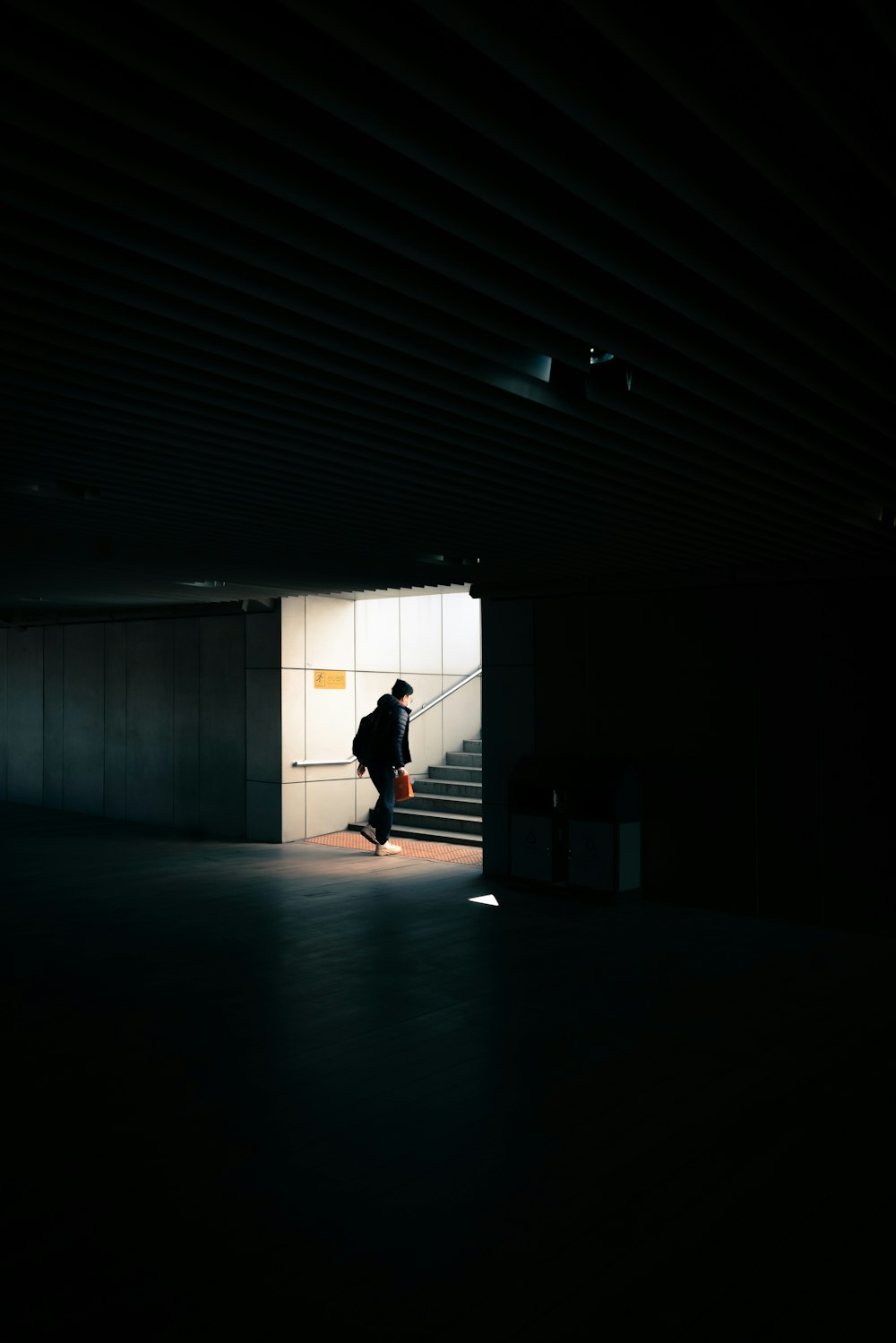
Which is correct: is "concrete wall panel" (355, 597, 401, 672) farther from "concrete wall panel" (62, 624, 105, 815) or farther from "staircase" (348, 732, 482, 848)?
"concrete wall panel" (62, 624, 105, 815)

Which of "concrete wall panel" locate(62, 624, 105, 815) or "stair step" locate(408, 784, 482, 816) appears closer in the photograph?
"stair step" locate(408, 784, 482, 816)

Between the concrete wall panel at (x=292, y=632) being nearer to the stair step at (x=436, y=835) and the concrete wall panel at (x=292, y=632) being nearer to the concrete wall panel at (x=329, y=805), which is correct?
the concrete wall panel at (x=329, y=805)

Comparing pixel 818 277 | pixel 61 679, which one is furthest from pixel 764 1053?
pixel 61 679

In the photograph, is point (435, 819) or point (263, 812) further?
point (435, 819)

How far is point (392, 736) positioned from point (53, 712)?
24.5ft

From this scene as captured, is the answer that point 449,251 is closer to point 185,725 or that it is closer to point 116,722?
point 185,725

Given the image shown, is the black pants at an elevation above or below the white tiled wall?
below

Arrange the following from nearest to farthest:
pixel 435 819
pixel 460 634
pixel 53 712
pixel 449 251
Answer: pixel 449 251, pixel 435 819, pixel 460 634, pixel 53 712

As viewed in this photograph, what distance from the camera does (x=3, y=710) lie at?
1716 cm

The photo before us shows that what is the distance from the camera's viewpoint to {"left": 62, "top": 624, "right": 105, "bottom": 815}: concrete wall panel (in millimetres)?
15203

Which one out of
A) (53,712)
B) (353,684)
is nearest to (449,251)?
(353,684)

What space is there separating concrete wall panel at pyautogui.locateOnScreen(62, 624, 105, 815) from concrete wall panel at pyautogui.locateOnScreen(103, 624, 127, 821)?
163 mm

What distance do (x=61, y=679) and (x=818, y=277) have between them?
14.7 metres

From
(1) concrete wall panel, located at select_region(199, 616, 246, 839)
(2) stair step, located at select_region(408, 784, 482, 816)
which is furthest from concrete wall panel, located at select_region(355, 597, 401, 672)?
(2) stair step, located at select_region(408, 784, 482, 816)
